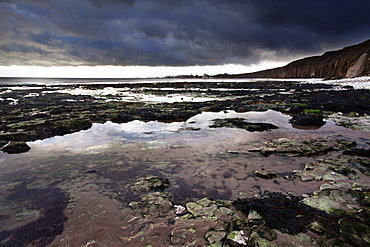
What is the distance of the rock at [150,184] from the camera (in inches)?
199

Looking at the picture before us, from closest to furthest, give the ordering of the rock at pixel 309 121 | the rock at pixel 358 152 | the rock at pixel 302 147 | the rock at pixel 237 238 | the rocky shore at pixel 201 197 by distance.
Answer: the rock at pixel 237 238 < the rocky shore at pixel 201 197 < the rock at pixel 358 152 < the rock at pixel 302 147 < the rock at pixel 309 121

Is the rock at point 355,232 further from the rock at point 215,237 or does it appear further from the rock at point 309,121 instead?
the rock at point 309,121

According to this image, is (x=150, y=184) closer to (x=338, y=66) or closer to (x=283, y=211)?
(x=283, y=211)

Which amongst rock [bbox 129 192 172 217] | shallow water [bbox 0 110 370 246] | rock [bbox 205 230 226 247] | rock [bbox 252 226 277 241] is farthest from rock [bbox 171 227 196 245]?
rock [bbox 252 226 277 241]

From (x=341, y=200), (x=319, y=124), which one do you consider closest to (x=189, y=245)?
(x=341, y=200)

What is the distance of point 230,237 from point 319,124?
35.2 feet

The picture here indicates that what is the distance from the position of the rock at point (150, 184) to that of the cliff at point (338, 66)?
249 ft

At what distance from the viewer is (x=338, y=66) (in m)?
89.2

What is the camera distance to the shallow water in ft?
14.1

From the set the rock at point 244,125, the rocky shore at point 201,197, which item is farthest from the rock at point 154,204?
the rock at point 244,125

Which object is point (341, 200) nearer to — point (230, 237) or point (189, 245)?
point (230, 237)

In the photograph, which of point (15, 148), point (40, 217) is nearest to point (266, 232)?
point (40, 217)

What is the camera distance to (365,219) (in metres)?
3.63

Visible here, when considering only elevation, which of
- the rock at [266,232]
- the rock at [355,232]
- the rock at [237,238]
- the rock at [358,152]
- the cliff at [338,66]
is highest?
the cliff at [338,66]
